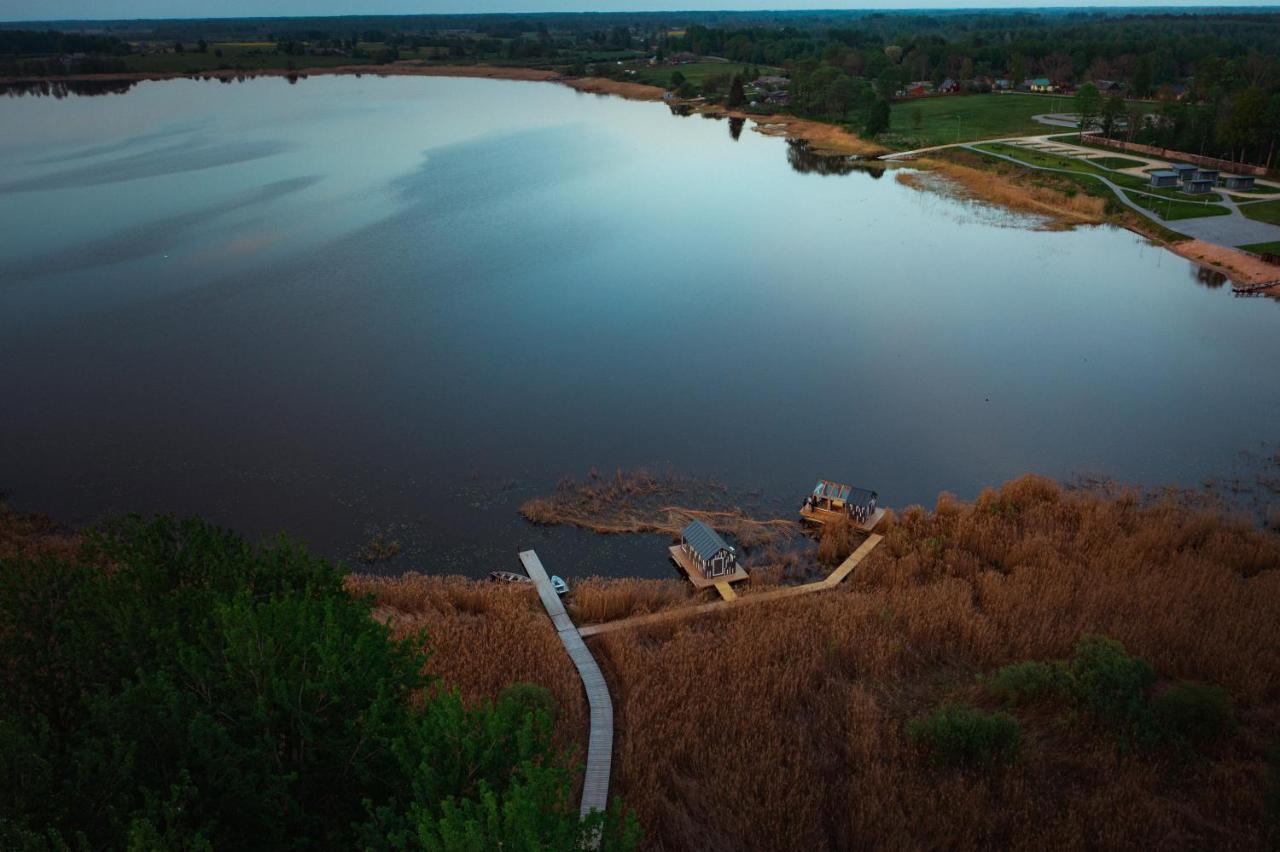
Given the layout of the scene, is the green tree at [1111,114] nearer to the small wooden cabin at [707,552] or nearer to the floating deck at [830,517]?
the floating deck at [830,517]

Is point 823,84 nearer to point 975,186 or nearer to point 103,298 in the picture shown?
point 975,186

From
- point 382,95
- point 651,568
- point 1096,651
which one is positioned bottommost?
point 651,568

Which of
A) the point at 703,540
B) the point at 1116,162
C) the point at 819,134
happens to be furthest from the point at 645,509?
the point at 819,134

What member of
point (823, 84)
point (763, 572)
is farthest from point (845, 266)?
point (823, 84)

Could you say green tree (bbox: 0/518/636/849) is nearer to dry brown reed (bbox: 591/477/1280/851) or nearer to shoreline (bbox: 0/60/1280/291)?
dry brown reed (bbox: 591/477/1280/851)

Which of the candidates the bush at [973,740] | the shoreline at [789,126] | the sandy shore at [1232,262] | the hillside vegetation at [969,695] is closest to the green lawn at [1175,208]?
the shoreline at [789,126]

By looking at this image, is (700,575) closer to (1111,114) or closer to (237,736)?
(237,736)

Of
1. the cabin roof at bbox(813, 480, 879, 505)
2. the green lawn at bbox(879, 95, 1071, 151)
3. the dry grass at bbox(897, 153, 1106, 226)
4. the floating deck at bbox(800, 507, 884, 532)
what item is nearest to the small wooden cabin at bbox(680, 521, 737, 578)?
the floating deck at bbox(800, 507, 884, 532)
